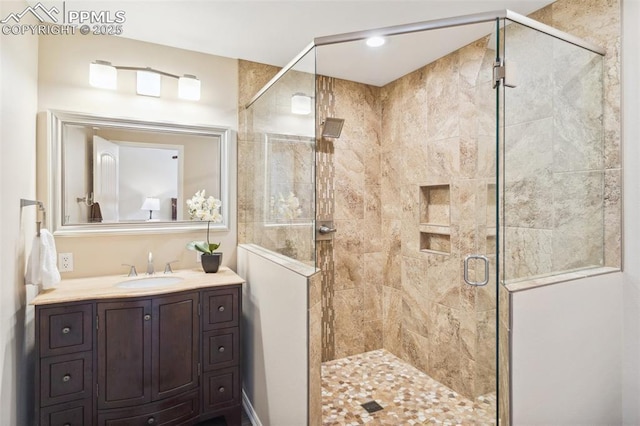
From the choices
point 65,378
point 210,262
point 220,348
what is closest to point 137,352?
point 65,378

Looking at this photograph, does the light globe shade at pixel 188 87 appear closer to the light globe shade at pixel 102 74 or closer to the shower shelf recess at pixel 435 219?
the light globe shade at pixel 102 74

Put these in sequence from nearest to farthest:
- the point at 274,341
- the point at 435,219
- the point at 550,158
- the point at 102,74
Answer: the point at 550,158, the point at 274,341, the point at 102,74, the point at 435,219

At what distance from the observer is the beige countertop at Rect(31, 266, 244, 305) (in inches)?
68.6

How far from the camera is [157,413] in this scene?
1.87 meters

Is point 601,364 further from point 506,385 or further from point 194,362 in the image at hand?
point 194,362

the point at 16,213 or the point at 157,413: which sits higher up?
the point at 16,213

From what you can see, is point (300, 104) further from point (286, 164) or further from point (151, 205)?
point (151, 205)

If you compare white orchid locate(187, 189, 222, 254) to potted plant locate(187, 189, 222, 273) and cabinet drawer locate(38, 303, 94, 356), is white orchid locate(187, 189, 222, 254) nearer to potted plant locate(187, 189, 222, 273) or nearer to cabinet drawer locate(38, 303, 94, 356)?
potted plant locate(187, 189, 222, 273)

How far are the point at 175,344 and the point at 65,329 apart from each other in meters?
0.54

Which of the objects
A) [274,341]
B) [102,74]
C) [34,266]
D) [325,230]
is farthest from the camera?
[325,230]

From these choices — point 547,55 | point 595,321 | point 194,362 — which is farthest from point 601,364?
point 194,362

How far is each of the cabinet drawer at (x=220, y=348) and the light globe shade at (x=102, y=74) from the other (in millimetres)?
1716

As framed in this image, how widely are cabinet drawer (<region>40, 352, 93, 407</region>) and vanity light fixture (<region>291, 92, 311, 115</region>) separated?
1.71m

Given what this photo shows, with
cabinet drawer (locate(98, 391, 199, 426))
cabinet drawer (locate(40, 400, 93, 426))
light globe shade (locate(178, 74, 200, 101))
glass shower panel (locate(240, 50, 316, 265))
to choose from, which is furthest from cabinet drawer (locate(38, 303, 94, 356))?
light globe shade (locate(178, 74, 200, 101))
